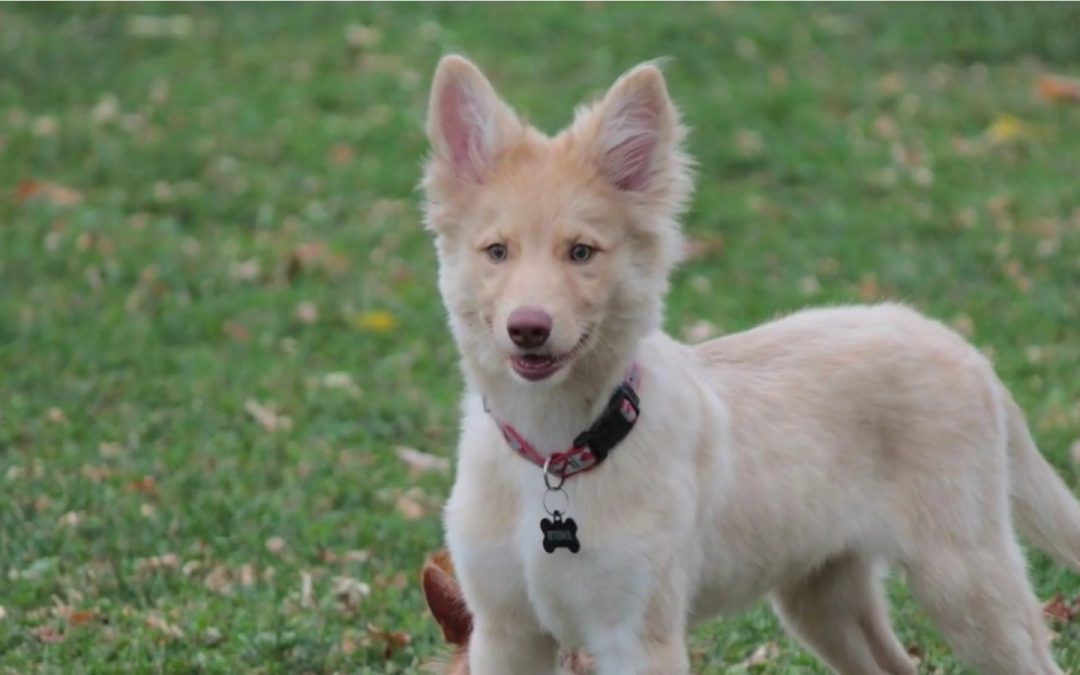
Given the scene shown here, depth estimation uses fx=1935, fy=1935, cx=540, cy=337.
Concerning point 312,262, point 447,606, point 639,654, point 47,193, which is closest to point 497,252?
point 639,654

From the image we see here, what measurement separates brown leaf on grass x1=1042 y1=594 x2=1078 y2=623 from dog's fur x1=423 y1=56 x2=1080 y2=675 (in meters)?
1.11

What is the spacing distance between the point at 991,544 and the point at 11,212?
30.3 feet

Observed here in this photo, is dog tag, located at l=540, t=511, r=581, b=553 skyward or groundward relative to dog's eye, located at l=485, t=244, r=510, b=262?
groundward

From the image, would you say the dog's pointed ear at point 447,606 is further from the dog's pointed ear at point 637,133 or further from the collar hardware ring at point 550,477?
the dog's pointed ear at point 637,133

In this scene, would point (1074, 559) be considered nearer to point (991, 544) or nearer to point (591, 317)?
point (991, 544)

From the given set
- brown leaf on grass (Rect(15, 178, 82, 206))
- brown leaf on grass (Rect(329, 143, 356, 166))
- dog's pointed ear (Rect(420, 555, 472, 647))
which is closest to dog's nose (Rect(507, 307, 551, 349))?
dog's pointed ear (Rect(420, 555, 472, 647))

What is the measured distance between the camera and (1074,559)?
595 cm

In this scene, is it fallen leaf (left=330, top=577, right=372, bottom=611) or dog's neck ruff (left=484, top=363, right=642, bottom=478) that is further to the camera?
fallen leaf (left=330, top=577, right=372, bottom=611)

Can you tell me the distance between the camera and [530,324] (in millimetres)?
4590

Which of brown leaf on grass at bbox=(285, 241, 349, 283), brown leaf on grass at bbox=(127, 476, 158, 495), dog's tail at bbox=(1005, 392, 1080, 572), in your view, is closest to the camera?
dog's tail at bbox=(1005, 392, 1080, 572)

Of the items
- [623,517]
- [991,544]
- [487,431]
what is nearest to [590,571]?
[623,517]

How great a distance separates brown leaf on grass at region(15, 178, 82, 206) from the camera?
13.4 meters

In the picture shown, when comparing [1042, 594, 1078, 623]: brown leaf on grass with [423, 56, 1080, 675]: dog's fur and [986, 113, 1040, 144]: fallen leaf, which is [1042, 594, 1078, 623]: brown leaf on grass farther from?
A: [986, 113, 1040, 144]: fallen leaf

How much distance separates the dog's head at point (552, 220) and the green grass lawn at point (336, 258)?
78.1 inches
